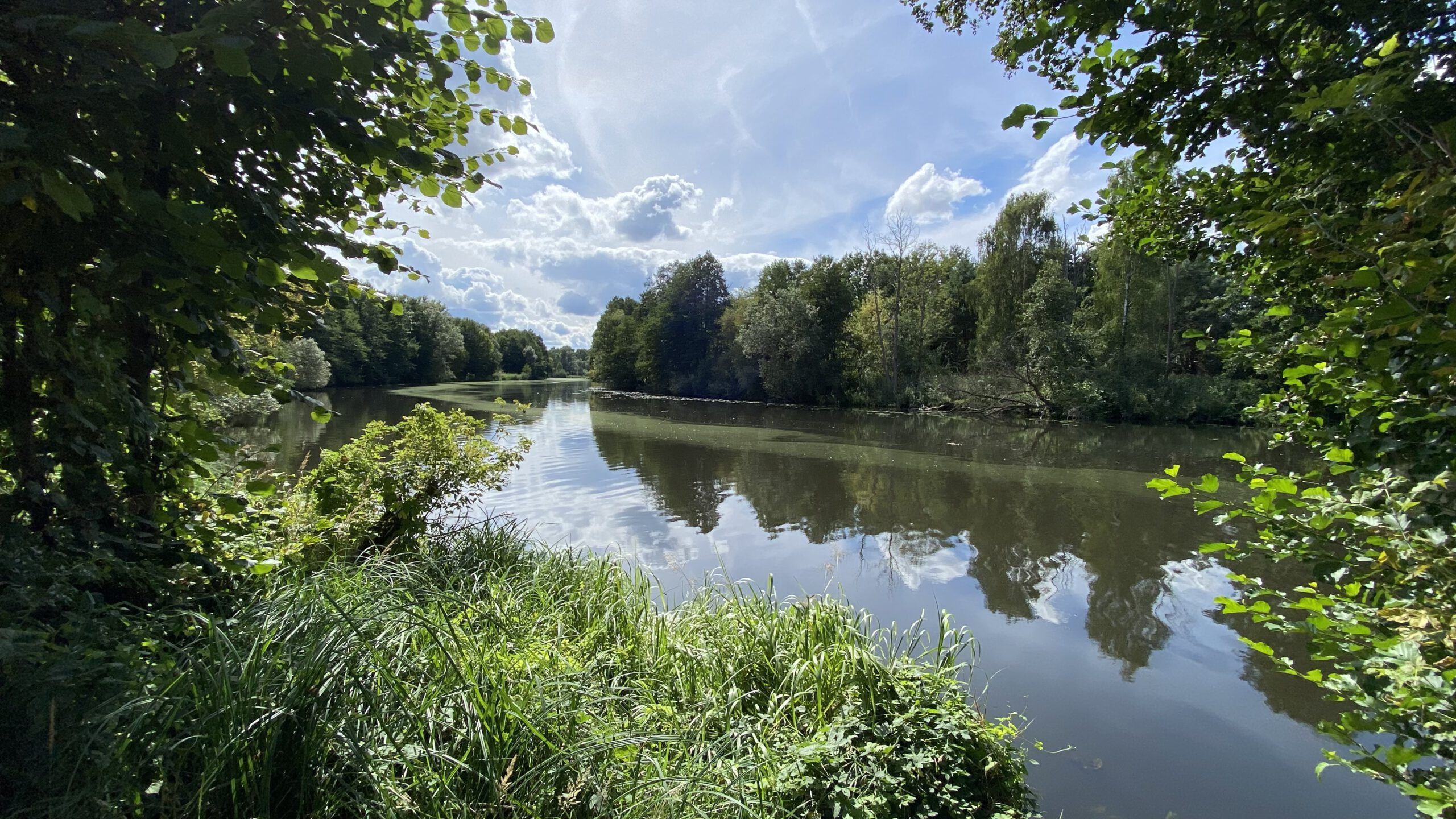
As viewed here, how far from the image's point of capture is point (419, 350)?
195ft

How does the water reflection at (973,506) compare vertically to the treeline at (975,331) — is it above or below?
below

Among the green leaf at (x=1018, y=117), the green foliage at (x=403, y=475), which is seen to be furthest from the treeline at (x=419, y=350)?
the green leaf at (x=1018, y=117)

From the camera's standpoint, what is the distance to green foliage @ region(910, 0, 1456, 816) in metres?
1.32

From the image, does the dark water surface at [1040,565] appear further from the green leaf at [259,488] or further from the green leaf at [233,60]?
the green leaf at [233,60]

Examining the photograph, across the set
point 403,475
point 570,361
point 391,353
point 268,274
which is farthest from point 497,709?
point 570,361

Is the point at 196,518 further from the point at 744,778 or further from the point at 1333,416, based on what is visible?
the point at 1333,416

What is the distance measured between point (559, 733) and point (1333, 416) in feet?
9.05

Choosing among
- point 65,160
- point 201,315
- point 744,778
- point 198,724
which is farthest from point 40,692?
point 744,778

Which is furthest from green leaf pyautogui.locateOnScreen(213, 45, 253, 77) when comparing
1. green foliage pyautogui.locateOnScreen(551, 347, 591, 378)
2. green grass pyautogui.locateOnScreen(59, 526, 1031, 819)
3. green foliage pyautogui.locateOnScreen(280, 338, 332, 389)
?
green foliage pyautogui.locateOnScreen(551, 347, 591, 378)

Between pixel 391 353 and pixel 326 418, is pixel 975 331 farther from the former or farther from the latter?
pixel 391 353

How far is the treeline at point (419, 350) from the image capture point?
46.1 metres

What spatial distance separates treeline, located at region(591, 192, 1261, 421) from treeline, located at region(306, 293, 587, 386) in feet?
65.9

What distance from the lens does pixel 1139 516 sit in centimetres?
909

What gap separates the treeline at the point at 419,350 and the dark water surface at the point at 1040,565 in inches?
811
